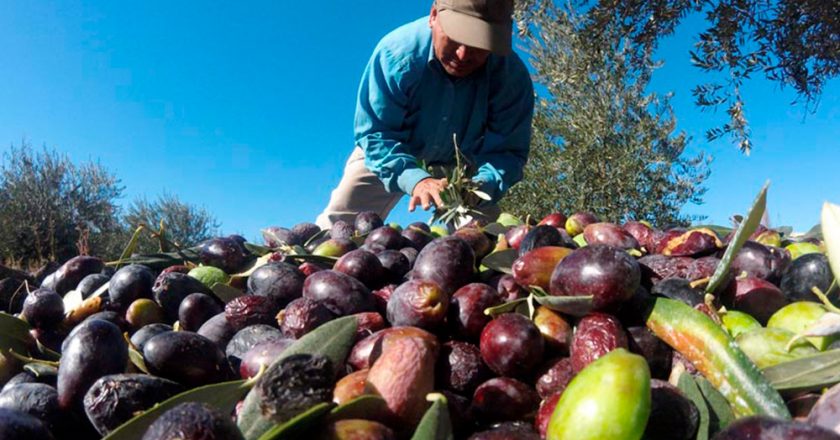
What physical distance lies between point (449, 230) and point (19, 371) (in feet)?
8.21

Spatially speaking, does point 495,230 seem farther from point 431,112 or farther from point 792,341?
point 431,112

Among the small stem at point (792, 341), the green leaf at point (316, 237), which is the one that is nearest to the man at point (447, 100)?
the green leaf at point (316, 237)

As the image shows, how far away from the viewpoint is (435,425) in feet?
3.44

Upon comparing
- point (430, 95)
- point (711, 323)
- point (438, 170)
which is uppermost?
point (430, 95)

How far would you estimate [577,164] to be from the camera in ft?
50.1

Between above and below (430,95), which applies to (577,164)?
below

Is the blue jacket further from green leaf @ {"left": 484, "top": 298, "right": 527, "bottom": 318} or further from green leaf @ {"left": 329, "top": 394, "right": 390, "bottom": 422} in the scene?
green leaf @ {"left": 329, "top": 394, "right": 390, "bottom": 422}

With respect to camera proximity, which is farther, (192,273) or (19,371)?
(192,273)

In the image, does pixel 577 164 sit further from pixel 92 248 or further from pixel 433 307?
pixel 92 248

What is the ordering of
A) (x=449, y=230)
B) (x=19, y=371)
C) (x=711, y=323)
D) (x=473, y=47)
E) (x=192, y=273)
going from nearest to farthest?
(x=711, y=323) → (x=19, y=371) → (x=192, y=273) → (x=449, y=230) → (x=473, y=47)

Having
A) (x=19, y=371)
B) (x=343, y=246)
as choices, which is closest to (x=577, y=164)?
(x=343, y=246)

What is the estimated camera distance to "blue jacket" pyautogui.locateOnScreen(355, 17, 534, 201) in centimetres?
560

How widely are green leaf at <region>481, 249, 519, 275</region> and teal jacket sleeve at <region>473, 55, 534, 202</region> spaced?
383cm

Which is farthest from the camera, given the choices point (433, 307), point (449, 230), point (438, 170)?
point (438, 170)
